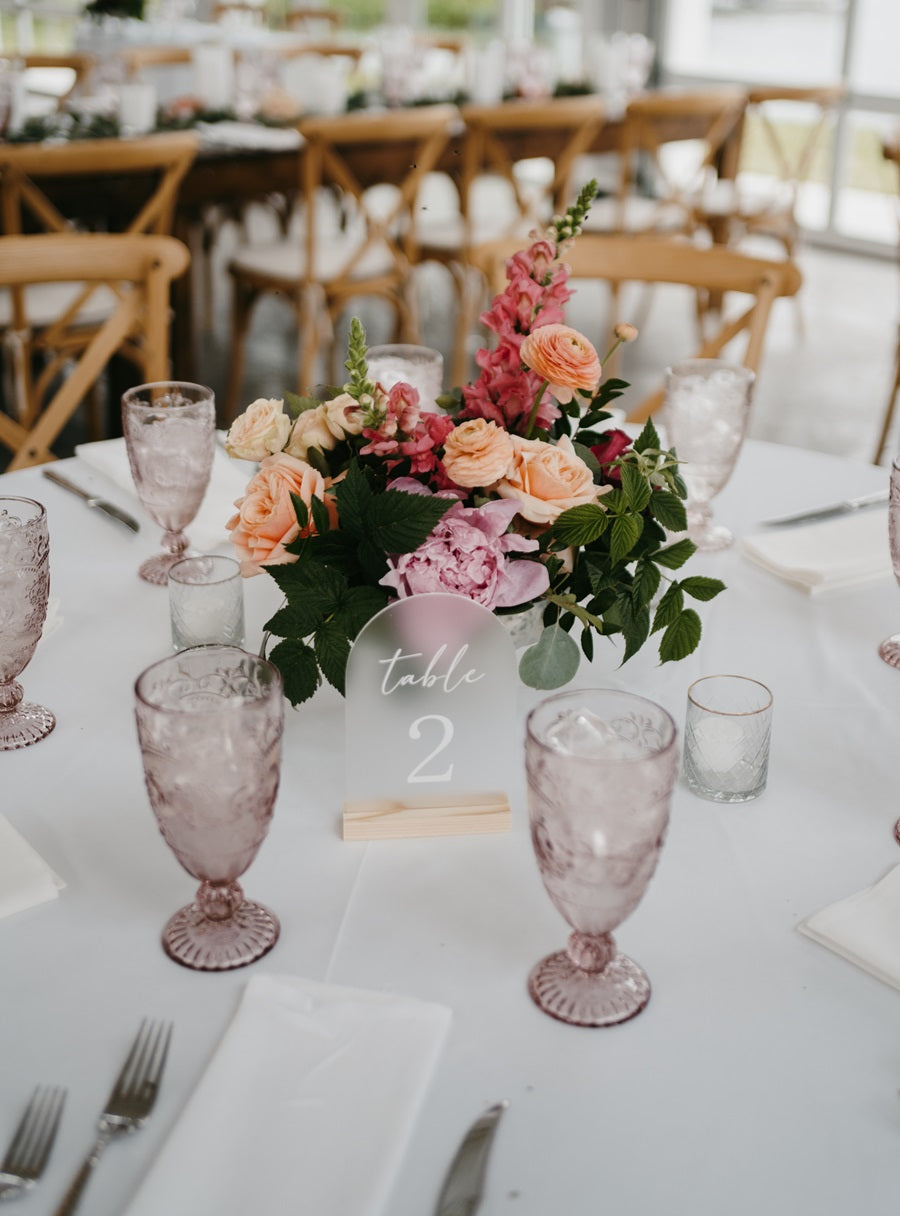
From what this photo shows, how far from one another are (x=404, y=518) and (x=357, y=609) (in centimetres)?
8

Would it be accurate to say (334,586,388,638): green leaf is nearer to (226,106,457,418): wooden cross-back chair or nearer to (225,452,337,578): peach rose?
(225,452,337,578): peach rose

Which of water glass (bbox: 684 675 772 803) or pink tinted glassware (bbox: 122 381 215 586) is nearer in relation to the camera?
water glass (bbox: 684 675 772 803)

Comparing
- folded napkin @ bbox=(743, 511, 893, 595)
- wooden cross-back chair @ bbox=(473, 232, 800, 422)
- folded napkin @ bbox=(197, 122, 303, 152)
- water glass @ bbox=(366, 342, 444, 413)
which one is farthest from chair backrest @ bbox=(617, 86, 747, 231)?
folded napkin @ bbox=(743, 511, 893, 595)

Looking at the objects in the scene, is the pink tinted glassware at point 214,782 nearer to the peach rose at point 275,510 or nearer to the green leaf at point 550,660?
the peach rose at point 275,510

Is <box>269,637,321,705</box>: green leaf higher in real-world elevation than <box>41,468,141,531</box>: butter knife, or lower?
higher

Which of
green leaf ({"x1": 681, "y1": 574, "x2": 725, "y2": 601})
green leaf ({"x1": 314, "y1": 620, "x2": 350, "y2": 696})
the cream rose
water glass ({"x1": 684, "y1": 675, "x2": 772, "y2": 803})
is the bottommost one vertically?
water glass ({"x1": 684, "y1": 675, "x2": 772, "y2": 803})

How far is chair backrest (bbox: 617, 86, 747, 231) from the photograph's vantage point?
167 inches

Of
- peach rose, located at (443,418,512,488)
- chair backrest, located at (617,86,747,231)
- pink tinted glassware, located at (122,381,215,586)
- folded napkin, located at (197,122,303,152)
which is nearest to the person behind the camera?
peach rose, located at (443,418,512,488)

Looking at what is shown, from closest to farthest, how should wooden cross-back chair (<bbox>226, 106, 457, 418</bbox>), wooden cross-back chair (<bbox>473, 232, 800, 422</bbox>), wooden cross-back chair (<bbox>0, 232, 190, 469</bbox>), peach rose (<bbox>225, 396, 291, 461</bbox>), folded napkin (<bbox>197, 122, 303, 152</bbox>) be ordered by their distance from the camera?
peach rose (<bbox>225, 396, 291, 461</bbox>) → wooden cross-back chair (<bbox>0, 232, 190, 469</bbox>) → wooden cross-back chair (<bbox>473, 232, 800, 422</bbox>) → wooden cross-back chair (<bbox>226, 106, 457, 418</bbox>) → folded napkin (<bbox>197, 122, 303, 152</bbox>)

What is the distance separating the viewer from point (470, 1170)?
663 mm

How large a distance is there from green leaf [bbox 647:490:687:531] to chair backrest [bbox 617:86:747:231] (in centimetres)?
350

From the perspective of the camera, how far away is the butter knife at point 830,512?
148 centimetres

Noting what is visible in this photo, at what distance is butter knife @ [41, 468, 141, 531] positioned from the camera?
1.47 m

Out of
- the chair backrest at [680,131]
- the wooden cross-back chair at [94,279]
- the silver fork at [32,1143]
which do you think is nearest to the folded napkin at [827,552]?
the silver fork at [32,1143]
